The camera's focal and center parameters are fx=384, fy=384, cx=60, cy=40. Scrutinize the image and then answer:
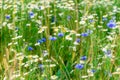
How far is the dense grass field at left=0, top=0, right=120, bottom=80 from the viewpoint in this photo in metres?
2.04

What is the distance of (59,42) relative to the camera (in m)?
2.64

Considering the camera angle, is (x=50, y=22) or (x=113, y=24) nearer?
(x=113, y=24)

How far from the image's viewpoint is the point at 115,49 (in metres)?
2.28

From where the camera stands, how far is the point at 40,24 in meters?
2.85

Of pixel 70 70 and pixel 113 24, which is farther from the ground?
pixel 113 24

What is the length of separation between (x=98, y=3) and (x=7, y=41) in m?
0.93

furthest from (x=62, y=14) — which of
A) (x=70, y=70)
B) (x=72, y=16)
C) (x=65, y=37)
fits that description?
(x=70, y=70)

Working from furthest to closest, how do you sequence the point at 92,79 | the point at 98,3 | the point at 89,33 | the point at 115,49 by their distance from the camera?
1. the point at 98,3
2. the point at 89,33
3. the point at 115,49
4. the point at 92,79

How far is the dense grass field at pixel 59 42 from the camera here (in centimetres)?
204

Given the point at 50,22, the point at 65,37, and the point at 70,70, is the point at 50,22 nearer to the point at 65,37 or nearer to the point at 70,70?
the point at 65,37

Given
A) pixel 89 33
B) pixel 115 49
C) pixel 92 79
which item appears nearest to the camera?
pixel 92 79

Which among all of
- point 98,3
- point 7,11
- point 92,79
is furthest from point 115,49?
point 7,11

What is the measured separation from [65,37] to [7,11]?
881 mm

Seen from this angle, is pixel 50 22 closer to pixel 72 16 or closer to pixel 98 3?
pixel 72 16
